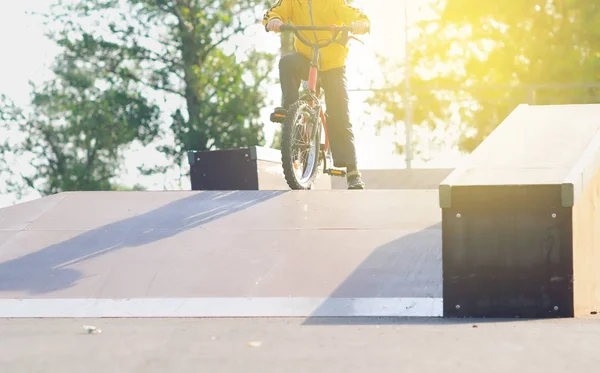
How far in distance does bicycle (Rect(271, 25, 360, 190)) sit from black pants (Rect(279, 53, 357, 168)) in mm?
91

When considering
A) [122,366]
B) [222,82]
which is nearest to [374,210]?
[122,366]

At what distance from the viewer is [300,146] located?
373 inches

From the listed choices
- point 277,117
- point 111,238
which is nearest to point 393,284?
point 111,238

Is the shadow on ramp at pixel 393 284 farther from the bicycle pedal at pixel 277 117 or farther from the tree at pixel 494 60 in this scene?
the tree at pixel 494 60

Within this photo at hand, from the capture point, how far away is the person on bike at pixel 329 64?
9633 millimetres

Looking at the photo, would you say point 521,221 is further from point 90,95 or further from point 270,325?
point 90,95

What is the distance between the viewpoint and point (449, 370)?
405cm

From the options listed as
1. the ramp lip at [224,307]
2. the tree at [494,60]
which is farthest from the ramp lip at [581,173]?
the tree at [494,60]

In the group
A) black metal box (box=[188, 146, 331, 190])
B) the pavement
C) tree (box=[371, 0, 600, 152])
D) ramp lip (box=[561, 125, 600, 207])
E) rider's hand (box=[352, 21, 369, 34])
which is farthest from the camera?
tree (box=[371, 0, 600, 152])

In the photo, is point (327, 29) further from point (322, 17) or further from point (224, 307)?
point (224, 307)

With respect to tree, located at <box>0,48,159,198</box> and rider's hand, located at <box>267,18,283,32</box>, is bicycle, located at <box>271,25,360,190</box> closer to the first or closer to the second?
rider's hand, located at <box>267,18,283,32</box>

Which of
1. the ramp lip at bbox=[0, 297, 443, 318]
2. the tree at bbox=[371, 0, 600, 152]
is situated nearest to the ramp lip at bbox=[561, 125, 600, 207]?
the ramp lip at bbox=[0, 297, 443, 318]

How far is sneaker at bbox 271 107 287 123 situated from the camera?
9297 mm

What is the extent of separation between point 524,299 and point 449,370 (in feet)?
5.46
